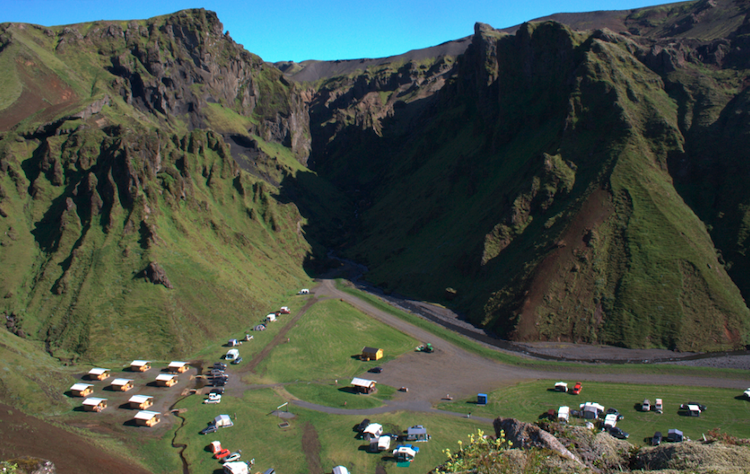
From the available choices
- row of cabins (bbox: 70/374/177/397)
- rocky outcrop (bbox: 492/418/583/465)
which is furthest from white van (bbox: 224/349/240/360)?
rocky outcrop (bbox: 492/418/583/465)

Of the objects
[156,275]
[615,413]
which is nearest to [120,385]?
[156,275]

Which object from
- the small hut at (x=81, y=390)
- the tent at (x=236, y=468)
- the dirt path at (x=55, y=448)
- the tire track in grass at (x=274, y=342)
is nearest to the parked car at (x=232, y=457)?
the tent at (x=236, y=468)

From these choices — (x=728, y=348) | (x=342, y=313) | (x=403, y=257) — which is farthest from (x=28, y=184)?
(x=728, y=348)

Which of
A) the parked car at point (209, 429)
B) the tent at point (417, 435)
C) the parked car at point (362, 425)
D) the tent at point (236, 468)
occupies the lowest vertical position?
the parked car at point (209, 429)

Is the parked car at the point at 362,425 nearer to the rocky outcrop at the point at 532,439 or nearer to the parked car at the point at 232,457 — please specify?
the parked car at the point at 232,457

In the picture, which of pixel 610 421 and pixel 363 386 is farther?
pixel 363 386

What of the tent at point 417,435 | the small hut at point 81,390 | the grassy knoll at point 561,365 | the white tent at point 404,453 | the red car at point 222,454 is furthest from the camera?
the grassy knoll at point 561,365

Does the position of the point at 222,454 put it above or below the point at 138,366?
below

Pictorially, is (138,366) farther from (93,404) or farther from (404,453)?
(404,453)
